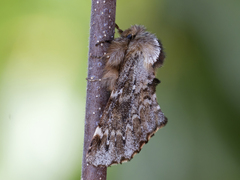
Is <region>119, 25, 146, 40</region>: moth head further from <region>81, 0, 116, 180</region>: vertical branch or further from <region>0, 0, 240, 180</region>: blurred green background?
<region>0, 0, 240, 180</region>: blurred green background

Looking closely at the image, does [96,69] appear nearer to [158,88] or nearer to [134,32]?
[134,32]

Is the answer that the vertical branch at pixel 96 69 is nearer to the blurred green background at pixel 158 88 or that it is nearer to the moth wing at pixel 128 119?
the moth wing at pixel 128 119

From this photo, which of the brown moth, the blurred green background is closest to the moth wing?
the brown moth

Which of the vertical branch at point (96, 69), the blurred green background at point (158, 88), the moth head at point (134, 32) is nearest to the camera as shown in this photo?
the vertical branch at point (96, 69)

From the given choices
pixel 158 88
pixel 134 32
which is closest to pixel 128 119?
pixel 134 32

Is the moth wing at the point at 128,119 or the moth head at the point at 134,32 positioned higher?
the moth head at the point at 134,32

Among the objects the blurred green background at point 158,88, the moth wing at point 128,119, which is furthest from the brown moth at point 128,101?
the blurred green background at point 158,88

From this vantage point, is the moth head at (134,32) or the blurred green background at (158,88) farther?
the blurred green background at (158,88)
